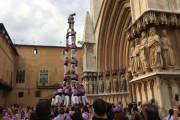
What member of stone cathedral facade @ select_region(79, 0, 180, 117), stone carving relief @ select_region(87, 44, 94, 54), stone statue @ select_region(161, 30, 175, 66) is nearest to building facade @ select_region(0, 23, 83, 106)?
stone carving relief @ select_region(87, 44, 94, 54)

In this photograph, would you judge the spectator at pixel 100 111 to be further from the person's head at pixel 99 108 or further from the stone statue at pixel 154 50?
the stone statue at pixel 154 50

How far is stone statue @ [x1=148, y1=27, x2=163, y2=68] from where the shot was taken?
6.28 metres

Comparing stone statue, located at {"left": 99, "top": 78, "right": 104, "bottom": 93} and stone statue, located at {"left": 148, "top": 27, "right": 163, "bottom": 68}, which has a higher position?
stone statue, located at {"left": 148, "top": 27, "right": 163, "bottom": 68}

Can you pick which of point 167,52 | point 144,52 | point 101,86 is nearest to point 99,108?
point 144,52

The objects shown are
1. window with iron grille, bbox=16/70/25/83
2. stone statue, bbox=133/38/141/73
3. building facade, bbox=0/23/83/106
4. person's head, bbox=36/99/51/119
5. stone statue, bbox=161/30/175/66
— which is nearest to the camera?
person's head, bbox=36/99/51/119

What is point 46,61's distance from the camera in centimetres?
2861

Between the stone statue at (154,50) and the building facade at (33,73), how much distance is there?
2256cm

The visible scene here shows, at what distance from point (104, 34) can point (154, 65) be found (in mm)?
9255

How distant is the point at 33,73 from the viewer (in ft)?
91.0

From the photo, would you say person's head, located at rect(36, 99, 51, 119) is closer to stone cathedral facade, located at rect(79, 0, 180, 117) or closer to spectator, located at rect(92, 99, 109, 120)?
spectator, located at rect(92, 99, 109, 120)

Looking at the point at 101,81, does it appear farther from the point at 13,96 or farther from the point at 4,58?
the point at 13,96

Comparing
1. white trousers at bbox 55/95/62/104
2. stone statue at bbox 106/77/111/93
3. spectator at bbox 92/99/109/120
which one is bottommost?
white trousers at bbox 55/95/62/104

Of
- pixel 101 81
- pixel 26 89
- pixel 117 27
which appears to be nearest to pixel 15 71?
pixel 26 89

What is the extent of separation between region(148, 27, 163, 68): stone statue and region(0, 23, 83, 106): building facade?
22.6 meters
